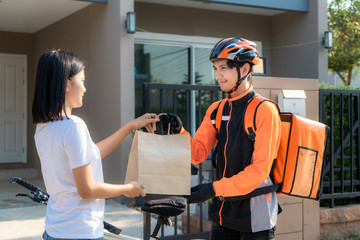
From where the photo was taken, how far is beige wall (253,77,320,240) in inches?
193

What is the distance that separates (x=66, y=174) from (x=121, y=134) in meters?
0.75

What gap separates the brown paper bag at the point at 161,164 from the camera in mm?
2598

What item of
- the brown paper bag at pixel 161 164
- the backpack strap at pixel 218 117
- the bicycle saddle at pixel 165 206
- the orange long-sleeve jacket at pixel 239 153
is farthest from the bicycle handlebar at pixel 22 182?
the backpack strap at pixel 218 117

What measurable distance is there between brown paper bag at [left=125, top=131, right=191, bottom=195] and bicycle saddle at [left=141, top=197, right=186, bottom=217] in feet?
0.16

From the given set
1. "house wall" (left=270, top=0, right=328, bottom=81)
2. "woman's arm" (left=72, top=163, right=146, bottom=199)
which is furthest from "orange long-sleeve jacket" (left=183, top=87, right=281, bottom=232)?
"house wall" (left=270, top=0, right=328, bottom=81)

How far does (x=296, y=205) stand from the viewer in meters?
5.09

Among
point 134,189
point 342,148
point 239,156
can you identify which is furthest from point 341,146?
point 134,189

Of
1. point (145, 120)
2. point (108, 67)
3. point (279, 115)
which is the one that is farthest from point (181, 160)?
point (108, 67)

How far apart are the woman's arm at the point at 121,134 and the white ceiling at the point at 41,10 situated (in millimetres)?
6106

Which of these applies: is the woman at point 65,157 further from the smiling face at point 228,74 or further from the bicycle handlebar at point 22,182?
the smiling face at point 228,74

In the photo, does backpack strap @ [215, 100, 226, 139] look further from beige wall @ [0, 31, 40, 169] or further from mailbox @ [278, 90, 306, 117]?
beige wall @ [0, 31, 40, 169]

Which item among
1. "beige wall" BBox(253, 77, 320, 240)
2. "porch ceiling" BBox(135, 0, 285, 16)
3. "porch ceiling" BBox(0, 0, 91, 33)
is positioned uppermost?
"porch ceiling" BBox(135, 0, 285, 16)

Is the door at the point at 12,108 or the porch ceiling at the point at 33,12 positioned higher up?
the porch ceiling at the point at 33,12

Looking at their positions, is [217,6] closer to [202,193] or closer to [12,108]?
[12,108]
